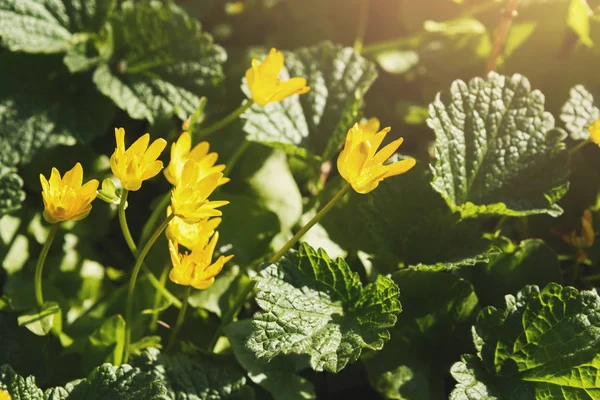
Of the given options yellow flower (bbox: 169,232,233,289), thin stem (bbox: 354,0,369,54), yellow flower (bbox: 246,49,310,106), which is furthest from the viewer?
thin stem (bbox: 354,0,369,54)

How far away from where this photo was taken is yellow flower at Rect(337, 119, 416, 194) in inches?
43.8

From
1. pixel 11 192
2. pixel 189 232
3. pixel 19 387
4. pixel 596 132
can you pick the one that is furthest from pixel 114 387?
pixel 596 132

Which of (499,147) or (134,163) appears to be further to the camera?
(499,147)

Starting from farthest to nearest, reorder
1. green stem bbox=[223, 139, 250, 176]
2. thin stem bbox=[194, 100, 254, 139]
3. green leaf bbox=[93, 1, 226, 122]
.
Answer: green leaf bbox=[93, 1, 226, 122], green stem bbox=[223, 139, 250, 176], thin stem bbox=[194, 100, 254, 139]

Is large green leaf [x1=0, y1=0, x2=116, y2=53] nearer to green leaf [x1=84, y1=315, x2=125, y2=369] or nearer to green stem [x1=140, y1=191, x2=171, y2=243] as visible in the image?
green stem [x1=140, y1=191, x2=171, y2=243]

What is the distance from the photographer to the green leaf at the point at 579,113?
5.30 ft

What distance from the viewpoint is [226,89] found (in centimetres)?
190

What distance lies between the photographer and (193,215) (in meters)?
1.04

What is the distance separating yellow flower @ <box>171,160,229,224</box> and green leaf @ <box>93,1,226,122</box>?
66 cm

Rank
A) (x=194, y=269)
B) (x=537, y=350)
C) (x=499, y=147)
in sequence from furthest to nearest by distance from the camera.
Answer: (x=499, y=147) → (x=537, y=350) → (x=194, y=269)

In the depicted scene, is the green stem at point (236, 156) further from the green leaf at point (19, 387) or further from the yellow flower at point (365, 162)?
the green leaf at point (19, 387)

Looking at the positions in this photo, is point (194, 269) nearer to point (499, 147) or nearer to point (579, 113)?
point (499, 147)

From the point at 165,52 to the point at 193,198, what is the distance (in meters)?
0.80

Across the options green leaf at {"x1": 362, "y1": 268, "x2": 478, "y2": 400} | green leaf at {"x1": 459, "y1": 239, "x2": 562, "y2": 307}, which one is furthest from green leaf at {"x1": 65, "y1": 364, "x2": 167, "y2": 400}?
green leaf at {"x1": 459, "y1": 239, "x2": 562, "y2": 307}
